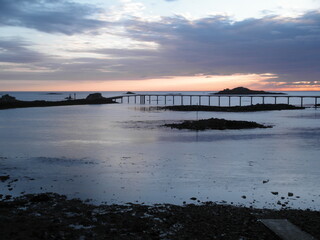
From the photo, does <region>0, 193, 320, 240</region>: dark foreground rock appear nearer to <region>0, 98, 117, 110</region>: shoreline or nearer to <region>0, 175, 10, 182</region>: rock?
<region>0, 175, 10, 182</region>: rock

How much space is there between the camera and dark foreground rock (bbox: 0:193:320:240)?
6.21 meters

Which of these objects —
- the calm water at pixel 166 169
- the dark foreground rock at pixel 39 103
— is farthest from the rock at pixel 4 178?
the dark foreground rock at pixel 39 103

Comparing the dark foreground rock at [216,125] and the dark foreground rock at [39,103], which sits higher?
the dark foreground rock at [39,103]

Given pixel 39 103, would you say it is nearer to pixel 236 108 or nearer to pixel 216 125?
pixel 236 108

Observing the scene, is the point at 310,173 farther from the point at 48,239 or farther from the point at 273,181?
the point at 48,239

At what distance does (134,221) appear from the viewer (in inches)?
272

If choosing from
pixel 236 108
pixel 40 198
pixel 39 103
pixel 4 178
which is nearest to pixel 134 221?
pixel 40 198

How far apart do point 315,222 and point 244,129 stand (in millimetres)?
22711

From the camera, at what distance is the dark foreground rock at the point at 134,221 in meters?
6.21

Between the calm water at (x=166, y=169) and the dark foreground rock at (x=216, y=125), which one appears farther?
the dark foreground rock at (x=216, y=125)

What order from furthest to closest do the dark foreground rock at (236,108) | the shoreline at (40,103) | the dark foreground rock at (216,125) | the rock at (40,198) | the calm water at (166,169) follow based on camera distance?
the shoreline at (40,103) → the dark foreground rock at (236,108) → the dark foreground rock at (216,125) → the calm water at (166,169) → the rock at (40,198)

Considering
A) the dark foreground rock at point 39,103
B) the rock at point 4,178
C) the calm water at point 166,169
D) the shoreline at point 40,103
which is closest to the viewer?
the calm water at point 166,169

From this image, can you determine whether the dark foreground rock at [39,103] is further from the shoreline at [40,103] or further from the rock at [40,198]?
the rock at [40,198]

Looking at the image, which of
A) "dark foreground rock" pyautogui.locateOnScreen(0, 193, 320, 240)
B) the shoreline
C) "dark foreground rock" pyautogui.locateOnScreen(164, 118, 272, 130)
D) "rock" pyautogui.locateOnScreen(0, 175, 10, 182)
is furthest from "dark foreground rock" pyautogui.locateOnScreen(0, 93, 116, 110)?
"dark foreground rock" pyautogui.locateOnScreen(0, 193, 320, 240)
